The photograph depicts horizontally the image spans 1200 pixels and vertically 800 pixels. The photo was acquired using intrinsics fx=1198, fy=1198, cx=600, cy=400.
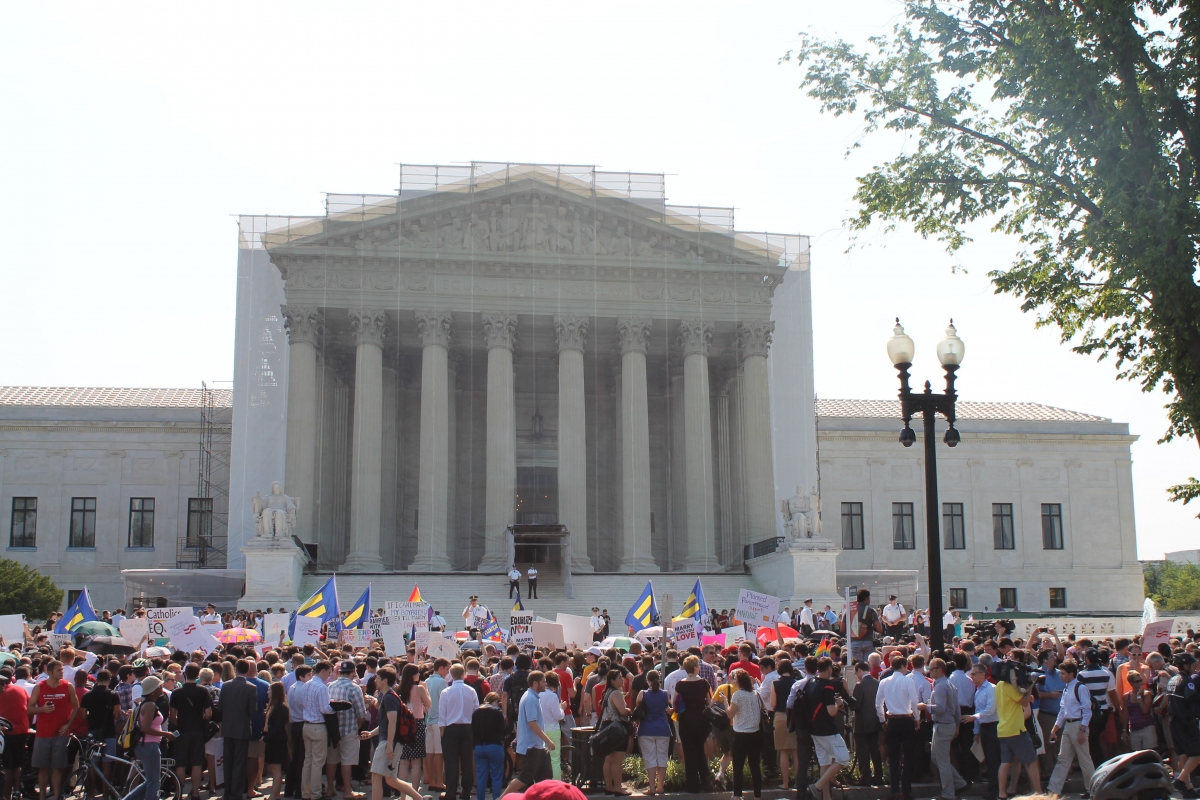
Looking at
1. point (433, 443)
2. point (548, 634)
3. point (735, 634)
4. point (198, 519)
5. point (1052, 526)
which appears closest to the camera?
point (548, 634)

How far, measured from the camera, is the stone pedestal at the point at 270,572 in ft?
132

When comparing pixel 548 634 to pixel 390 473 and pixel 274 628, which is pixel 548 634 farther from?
pixel 390 473

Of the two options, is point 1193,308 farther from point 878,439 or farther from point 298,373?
point 878,439

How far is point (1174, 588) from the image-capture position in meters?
87.6

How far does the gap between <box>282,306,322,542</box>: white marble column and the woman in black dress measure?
97.1 feet

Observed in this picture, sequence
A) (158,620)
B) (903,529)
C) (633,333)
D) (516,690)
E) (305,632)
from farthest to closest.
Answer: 1. (903,529)
2. (633,333)
3. (158,620)
4. (305,632)
5. (516,690)

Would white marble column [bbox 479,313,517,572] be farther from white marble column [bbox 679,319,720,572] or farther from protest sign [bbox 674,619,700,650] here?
protest sign [bbox 674,619,700,650]

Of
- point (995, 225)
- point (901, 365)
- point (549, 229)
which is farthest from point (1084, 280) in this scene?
point (549, 229)

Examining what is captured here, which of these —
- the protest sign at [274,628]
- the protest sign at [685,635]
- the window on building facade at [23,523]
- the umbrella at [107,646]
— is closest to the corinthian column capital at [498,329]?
Result: the protest sign at [274,628]

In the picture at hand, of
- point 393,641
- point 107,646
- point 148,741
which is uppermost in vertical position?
point 393,641

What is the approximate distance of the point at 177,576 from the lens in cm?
4384

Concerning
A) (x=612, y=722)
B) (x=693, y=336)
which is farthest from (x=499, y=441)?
(x=612, y=722)

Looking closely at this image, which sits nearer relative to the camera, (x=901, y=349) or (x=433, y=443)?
(x=901, y=349)

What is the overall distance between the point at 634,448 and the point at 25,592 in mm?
24685
